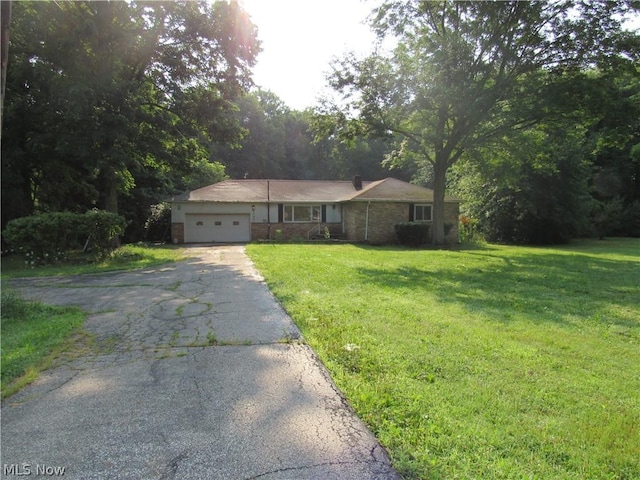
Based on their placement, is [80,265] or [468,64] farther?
[468,64]

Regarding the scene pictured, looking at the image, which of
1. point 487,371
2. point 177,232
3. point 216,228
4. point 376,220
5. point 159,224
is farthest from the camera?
point 159,224

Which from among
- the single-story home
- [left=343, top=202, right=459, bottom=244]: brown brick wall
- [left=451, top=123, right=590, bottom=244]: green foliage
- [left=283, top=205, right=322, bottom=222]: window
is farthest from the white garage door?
[left=451, top=123, right=590, bottom=244]: green foliage

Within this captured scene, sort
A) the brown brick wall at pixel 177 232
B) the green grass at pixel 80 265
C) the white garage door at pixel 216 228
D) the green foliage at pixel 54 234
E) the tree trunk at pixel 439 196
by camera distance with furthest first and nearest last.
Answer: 1. the white garage door at pixel 216 228
2. the brown brick wall at pixel 177 232
3. the tree trunk at pixel 439 196
4. the green foliage at pixel 54 234
5. the green grass at pixel 80 265

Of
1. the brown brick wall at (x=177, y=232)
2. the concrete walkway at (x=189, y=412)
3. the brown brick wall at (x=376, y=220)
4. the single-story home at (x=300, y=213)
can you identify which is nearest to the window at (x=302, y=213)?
the single-story home at (x=300, y=213)

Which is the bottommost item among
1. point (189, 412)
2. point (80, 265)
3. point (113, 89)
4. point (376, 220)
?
point (189, 412)

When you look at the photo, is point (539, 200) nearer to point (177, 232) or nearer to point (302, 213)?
point (302, 213)

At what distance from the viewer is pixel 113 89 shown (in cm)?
1533

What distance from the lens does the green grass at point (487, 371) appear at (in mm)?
2615

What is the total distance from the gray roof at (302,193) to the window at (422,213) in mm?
568

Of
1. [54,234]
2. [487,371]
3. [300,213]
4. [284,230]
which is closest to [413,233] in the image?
[300,213]

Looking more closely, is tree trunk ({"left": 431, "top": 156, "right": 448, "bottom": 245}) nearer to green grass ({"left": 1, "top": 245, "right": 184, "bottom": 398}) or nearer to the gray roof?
the gray roof

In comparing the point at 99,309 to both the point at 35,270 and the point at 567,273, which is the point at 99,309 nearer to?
the point at 35,270

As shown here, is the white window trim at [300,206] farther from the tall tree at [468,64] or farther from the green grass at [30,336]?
the green grass at [30,336]

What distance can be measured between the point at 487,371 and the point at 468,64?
15237 millimetres
